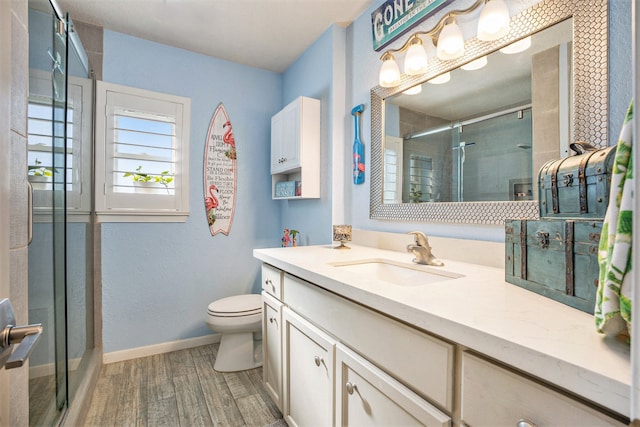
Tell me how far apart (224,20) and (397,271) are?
200cm

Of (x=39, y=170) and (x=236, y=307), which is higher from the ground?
(x=39, y=170)

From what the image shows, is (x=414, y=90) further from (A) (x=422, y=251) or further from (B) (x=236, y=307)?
(B) (x=236, y=307)

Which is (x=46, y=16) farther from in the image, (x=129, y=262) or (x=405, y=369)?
(x=405, y=369)

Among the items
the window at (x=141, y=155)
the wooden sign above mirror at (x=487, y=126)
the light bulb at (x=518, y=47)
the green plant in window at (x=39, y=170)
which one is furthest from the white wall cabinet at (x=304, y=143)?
the green plant in window at (x=39, y=170)

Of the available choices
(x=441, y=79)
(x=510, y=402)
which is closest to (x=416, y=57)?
(x=441, y=79)

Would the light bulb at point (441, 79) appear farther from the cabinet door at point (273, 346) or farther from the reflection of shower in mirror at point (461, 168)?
the cabinet door at point (273, 346)

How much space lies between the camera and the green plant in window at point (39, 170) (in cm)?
106

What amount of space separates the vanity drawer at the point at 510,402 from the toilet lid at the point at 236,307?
5.38ft

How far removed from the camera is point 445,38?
4.22 feet

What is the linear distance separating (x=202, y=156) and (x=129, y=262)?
0.98 metres

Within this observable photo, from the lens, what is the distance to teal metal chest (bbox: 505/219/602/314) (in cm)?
61

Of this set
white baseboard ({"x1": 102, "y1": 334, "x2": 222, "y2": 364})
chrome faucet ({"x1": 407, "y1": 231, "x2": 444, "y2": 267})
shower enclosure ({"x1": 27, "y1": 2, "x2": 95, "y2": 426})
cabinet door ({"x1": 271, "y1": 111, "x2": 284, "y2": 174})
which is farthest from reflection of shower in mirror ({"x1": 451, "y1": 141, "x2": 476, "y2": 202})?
white baseboard ({"x1": 102, "y1": 334, "x2": 222, "y2": 364})

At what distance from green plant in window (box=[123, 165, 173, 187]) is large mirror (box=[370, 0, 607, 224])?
1.65 m

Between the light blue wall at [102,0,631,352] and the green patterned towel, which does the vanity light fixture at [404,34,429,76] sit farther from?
the green patterned towel
